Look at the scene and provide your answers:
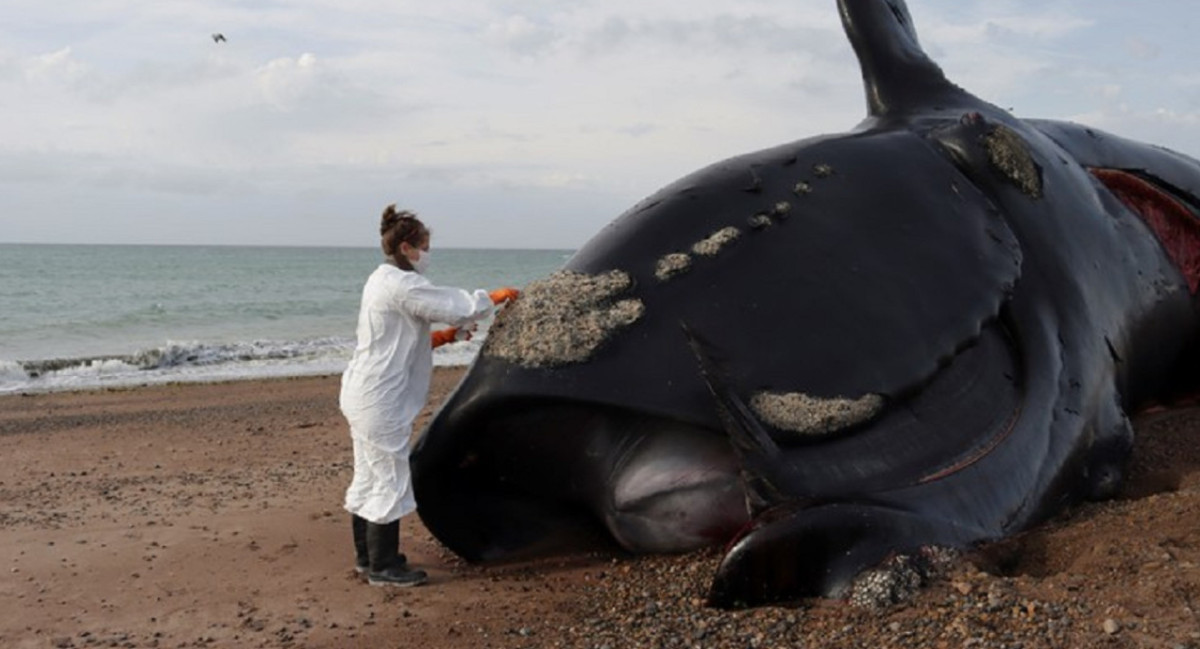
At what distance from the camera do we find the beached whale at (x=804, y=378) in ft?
18.3

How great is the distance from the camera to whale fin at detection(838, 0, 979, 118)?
8531 mm

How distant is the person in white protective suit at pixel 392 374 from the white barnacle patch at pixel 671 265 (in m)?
0.83

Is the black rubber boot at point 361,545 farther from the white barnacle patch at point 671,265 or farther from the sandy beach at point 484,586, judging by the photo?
the white barnacle patch at point 671,265

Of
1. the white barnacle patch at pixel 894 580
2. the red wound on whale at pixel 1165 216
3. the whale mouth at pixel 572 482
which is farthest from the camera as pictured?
the red wound on whale at pixel 1165 216

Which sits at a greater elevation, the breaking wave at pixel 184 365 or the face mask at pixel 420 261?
the face mask at pixel 420 261

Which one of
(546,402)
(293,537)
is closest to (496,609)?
(546,402)

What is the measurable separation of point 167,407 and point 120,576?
11.9m

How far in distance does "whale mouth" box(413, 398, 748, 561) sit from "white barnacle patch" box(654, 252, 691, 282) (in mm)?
751

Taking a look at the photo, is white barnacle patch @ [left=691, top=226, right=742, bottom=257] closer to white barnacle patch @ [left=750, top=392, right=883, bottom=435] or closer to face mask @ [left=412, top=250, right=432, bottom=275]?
white barnacle patch @ [left=750, top=392, right=883, bottom=435]

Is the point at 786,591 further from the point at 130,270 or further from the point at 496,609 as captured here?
the point at 130,270

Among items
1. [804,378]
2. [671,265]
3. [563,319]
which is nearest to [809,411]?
[804,378]

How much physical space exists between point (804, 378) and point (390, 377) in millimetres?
2158

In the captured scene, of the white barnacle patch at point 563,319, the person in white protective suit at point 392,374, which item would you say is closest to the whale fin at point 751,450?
the white barnacle patch at point 563,319

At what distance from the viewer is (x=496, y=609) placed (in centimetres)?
605
